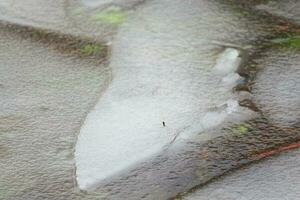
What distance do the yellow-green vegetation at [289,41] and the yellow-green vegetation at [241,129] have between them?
0.74 metres

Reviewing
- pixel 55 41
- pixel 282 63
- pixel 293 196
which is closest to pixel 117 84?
pixel 55 41

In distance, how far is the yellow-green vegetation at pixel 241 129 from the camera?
286 centimetres

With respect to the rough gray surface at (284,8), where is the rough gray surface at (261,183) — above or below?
below

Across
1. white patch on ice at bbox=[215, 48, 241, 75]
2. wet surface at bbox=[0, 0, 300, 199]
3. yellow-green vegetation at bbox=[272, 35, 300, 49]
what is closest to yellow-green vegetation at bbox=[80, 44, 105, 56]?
wet surface at bbox=[0, 0, 300, 199]

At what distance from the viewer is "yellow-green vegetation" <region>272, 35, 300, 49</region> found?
3.43 metres

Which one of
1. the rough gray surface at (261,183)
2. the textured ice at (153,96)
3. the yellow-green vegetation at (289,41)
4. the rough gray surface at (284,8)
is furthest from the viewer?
the rough gray surface at (284,8)

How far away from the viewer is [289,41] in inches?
137

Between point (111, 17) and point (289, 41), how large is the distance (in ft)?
3.60

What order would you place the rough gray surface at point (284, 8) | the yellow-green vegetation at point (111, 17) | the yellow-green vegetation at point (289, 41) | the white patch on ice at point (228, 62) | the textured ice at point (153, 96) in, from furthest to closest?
1. the yellow-green vegetation at point (111, 17)
2. the rough gray surface at point (284, 8)
3. the yellow-green vegetation at point (289, 41)
4. the white patch on ice at point (228, 62)
5. the textured ice at point (153, 96)

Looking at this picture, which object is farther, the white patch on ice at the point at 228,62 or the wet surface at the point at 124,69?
the white patch on ice at the point at 228,62

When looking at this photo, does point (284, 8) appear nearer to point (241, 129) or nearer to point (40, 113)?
point (241, 129)

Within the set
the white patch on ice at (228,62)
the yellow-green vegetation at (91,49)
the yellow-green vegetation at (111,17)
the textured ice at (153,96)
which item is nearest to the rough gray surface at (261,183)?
the textured ice at (153,96)

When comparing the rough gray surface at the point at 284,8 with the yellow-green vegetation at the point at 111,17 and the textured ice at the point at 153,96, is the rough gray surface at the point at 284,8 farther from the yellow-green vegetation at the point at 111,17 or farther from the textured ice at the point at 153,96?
the yellow-green vegetation at the point at 111,17

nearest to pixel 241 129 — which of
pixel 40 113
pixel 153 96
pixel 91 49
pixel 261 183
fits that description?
pixel 261 183
